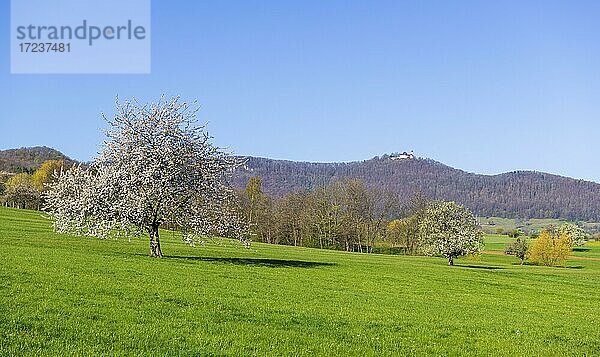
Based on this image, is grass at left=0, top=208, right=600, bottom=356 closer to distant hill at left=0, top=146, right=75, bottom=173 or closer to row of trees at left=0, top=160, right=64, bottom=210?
row of trees at left=0, top=160, right=64, bottom=210

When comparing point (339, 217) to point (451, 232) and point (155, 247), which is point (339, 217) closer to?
point (451, 232)

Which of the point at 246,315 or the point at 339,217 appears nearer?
the point at 246,315

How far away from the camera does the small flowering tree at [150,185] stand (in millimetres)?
36844

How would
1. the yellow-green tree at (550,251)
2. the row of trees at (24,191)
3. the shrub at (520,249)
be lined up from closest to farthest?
the yellow-green tree at (550,251)
the shrub at (520,249)
the row of trees at (24,191)

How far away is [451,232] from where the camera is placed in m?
65.4

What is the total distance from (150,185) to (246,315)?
20.1 m

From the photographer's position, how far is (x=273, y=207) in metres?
118

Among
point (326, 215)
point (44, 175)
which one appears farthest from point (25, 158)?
point (326, 215)

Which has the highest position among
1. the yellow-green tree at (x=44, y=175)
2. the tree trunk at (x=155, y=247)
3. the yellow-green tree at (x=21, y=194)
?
the yellow-green tree at (x=44, y=175)

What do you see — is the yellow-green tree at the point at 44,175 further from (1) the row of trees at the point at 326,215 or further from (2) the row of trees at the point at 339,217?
(2) the row of trees at the point at 339,217

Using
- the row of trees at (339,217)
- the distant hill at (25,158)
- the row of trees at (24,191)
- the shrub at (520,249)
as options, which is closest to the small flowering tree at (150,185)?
the row of trees at (339,217)

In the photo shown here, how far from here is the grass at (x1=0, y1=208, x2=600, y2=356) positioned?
45.6ft

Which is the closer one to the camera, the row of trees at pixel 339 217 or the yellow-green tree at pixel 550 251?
the yellow-green tree at pixel 550 251

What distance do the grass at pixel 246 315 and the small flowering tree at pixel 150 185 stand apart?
3.64 metres
